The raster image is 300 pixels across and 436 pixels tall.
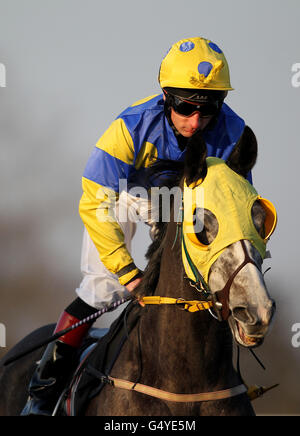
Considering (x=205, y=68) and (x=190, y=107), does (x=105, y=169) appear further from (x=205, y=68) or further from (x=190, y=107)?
(x=205, y=68)

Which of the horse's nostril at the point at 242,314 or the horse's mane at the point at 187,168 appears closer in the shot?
the horse's nostril at the point at 242,314

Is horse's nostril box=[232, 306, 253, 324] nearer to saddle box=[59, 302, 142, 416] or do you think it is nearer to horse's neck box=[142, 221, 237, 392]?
horse's neck box=[142, 221, 237, 392]

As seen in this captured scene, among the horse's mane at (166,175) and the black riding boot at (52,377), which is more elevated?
the horse's mane at (166,175)

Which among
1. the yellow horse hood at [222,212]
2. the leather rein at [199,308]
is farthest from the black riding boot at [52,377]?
the yellow horse hood at [222,212]

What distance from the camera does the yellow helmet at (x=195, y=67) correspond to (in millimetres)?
3924

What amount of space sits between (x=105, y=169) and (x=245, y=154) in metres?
0.91

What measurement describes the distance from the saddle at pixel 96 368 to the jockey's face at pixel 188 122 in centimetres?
107

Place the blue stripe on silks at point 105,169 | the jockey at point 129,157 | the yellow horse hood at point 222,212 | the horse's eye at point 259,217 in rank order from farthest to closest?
the blue stripe on silks at point 105,169, the jockey at point 129,157, the horse's eye at point 259,217, the yellow horse hood at point 222,212

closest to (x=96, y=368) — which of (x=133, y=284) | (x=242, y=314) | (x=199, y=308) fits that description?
(x=133, y=284)

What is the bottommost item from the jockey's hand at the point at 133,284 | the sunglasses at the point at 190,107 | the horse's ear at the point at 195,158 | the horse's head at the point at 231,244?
the jockey's hand at the point at 133,284

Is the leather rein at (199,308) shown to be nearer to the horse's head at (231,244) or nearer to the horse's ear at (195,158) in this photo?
the horse's head at (231,244)
